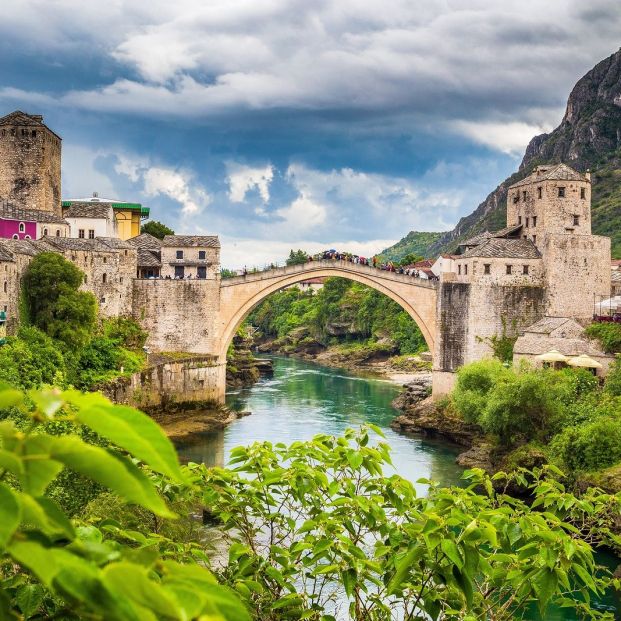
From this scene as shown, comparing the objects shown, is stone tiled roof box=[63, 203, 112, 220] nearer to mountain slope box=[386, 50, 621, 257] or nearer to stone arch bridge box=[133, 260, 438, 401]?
stone arch bridge box=[133, 260, 438, 401]

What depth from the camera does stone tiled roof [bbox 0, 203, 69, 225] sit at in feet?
113

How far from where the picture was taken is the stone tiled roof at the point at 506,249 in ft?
107

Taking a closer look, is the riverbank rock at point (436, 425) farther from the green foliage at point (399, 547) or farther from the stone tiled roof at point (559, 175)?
the green foliage at point (399, 547)

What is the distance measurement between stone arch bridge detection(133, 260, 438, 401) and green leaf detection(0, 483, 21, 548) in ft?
108

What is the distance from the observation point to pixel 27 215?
3541 cm

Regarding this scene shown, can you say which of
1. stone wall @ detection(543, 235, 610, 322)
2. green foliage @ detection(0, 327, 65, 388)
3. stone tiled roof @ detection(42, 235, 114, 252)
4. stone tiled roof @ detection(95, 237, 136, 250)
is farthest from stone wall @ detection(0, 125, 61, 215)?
stone wall @ detection(543, 235, 610, 322)

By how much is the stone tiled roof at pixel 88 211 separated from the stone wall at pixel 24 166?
1.88m

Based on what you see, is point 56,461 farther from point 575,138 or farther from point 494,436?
point 575,138

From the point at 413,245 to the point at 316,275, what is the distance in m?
116

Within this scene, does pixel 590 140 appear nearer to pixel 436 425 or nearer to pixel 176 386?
pixel 436 425

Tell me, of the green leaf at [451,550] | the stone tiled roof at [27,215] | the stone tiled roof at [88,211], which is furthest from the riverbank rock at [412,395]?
the green leaf at [451,550]

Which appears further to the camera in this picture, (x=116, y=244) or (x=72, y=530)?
(x=116, y=244)

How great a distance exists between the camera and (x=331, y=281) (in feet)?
224

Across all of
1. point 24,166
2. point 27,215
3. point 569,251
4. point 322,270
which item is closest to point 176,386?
point 322,270
